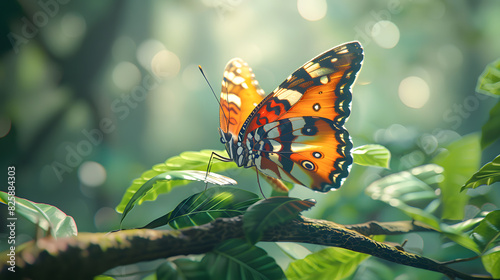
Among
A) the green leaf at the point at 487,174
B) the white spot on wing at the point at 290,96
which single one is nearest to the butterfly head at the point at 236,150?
the white spot on wing at the point at 290,96

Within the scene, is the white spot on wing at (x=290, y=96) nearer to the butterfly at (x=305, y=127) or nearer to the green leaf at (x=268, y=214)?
the butterfly at (x=305, y=127)

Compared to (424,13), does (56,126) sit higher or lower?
lower

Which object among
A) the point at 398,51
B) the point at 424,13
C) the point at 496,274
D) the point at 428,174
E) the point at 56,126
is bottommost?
the point at 496,274

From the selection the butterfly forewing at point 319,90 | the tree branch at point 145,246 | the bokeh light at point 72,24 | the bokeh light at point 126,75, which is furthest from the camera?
the bokeh light at point 126,75

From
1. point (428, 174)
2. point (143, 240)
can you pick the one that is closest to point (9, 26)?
point (143, 240)

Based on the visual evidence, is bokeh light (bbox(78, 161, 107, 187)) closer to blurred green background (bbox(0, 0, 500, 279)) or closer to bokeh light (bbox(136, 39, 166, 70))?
blurred green background (bbox(0, 0, 500, 279))

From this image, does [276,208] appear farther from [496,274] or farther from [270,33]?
[270,33]
